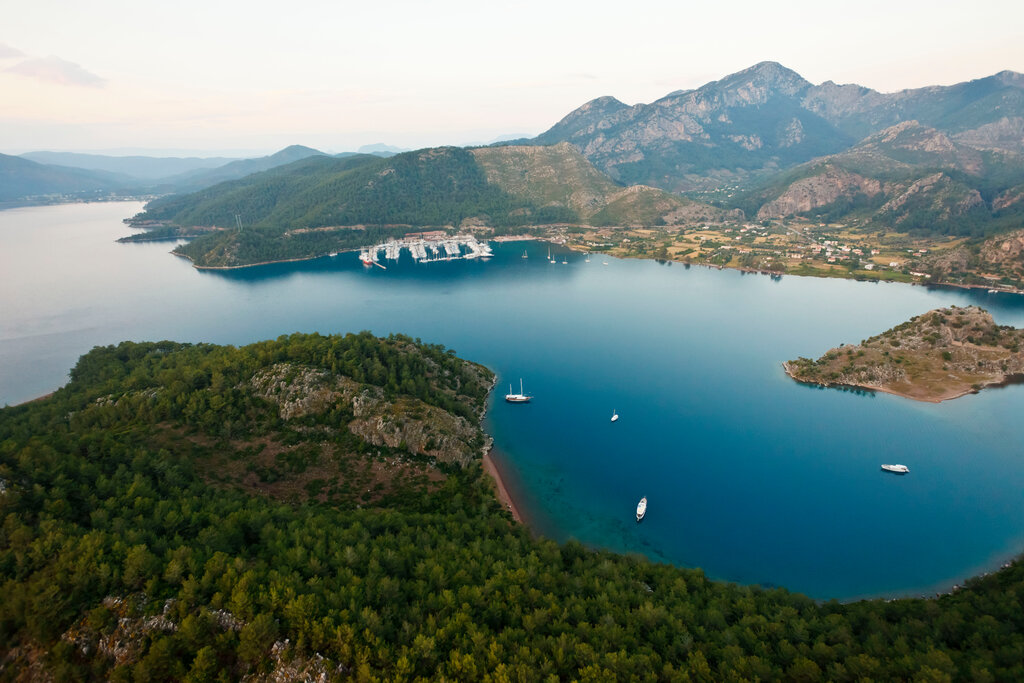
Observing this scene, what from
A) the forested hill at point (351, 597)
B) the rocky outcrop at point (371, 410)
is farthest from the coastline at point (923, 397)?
the rocky outcrop at point (371, 410)

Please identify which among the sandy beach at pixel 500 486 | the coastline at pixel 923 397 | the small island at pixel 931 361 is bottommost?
the sandy beach at pixel 500 486

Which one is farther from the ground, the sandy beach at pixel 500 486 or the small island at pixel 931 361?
the small island at pixel 931 361

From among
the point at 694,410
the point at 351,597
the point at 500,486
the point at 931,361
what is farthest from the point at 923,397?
the point at 351,597

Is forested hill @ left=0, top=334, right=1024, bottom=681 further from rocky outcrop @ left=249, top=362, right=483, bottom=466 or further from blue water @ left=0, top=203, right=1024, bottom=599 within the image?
blue water @ left=0, top=203, right=1024, bottom=599

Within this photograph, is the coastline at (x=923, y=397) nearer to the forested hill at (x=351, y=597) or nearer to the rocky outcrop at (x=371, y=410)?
the forested hill at (x=351, y=597)

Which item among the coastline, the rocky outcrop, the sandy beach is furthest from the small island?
the rocky outcrop

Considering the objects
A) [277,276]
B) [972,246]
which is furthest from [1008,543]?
[277,276]

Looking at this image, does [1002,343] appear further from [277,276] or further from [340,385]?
[277,276]
